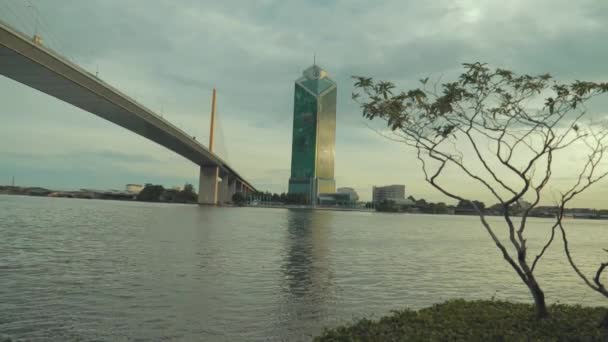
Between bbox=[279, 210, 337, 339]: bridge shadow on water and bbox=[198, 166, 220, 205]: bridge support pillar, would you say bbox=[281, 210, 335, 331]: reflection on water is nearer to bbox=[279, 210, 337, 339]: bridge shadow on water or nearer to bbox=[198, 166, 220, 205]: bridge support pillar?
bbox=[279, 210, 337, 339]: bridge shadow on water

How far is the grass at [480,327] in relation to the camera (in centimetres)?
674

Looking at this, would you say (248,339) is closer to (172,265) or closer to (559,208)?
(559,208)

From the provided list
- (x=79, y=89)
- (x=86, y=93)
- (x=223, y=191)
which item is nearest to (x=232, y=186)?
(x=223, y=191)

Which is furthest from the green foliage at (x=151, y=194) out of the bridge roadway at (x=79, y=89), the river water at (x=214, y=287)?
the river water at (x=214, y=287)

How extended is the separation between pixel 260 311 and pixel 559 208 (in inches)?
261

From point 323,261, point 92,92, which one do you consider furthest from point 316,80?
point 323,261

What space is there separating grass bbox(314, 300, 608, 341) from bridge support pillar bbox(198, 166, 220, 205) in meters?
94.5

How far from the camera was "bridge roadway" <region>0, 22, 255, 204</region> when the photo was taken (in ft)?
112

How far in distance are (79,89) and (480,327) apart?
46030 millimetres

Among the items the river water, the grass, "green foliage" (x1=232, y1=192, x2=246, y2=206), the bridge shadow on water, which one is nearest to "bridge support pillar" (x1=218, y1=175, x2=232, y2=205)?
"green foliage" (x1=232, y1=192, x2=246, y2=206)

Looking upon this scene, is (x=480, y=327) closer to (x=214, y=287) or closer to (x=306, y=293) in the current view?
(x=306, y=293)

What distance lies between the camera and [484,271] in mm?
19688

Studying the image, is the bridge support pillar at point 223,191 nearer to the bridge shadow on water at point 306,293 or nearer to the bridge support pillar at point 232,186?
the bridge support pillar at point 232,186

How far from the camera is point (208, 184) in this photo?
4060 inches
